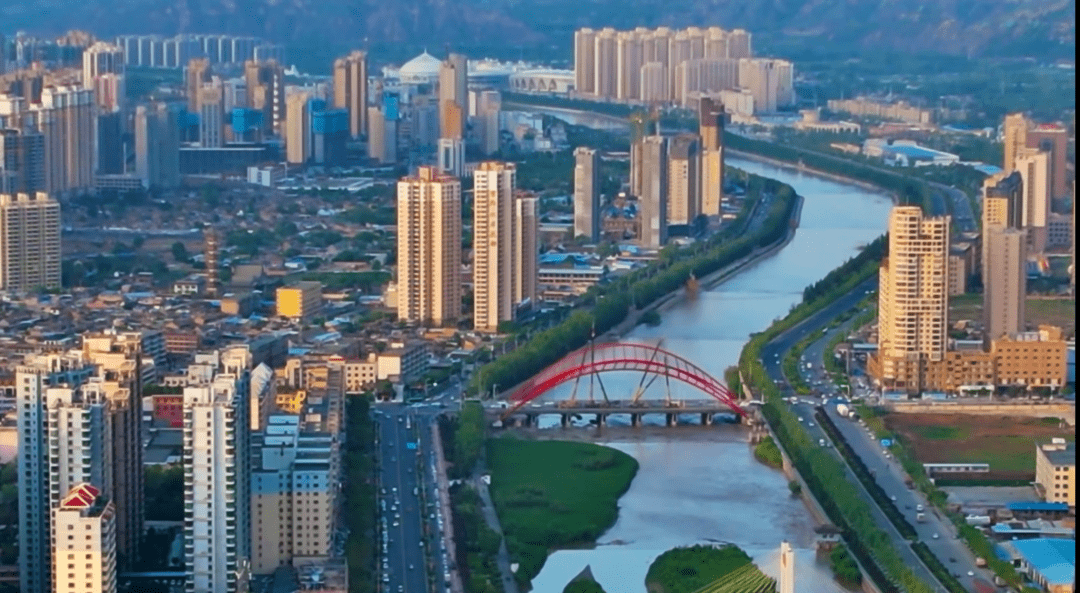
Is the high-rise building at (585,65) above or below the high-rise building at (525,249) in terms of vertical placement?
above

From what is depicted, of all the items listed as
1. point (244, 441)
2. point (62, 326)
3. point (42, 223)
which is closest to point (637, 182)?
point (42, 223)

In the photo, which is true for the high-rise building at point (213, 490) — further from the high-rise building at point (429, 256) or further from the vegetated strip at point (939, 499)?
the high-rise building at point (429, 256)

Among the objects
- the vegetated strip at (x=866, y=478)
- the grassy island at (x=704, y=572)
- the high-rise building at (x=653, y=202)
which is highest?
the high-rise building at (x=653, y=202)

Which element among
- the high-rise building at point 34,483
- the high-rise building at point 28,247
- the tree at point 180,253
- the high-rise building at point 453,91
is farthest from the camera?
the high-rise building at point 453,91

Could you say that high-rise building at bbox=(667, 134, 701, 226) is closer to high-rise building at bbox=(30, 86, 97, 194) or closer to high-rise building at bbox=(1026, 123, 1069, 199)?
high-rise building at bbox=(1026, 123, 1069, 199)

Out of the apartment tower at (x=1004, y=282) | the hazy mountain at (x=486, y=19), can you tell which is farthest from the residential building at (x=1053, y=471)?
the hazy mountain at (x=486, y=19)

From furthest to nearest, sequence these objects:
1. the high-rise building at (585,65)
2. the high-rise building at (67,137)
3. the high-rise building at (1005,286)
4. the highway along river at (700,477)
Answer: the high-rise building at (585,65)
the high-rise building at (67,137)
the high-rise building at (1005,286)
the highway along river at (700,477)

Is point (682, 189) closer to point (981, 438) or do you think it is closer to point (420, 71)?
point (981, 438)

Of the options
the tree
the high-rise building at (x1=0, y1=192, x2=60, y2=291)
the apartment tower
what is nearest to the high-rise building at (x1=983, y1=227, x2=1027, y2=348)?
the apartment tower
